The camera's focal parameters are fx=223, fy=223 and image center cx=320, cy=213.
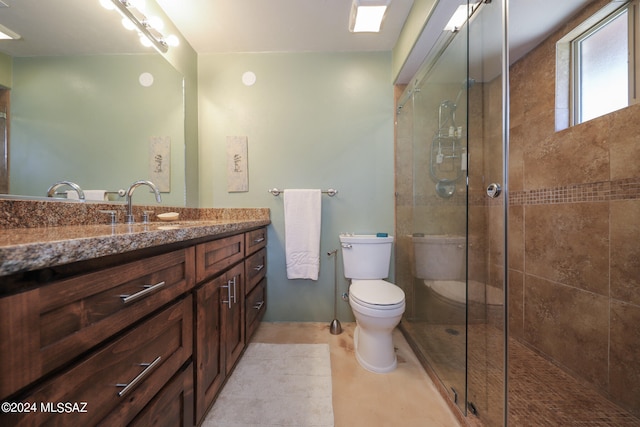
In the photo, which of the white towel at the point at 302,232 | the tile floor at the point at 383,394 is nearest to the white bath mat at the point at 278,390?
the tile floor at the point at 383,394

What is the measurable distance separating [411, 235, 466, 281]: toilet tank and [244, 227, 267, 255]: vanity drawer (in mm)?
1090

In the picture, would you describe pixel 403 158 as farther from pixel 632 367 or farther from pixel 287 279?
pixel 632 367

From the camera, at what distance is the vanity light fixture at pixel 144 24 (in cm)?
118

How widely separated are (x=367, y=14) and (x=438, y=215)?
1.30 m

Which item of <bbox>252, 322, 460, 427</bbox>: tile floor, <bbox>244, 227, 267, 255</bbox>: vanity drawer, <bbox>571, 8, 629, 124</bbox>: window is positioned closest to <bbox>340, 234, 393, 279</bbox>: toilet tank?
<bbox>252, 322, 460, 427</bbox>: tile floor

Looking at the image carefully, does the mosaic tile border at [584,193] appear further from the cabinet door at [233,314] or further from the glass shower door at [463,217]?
the cabinet door at [233,314]

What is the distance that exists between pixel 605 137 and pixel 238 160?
2187mm

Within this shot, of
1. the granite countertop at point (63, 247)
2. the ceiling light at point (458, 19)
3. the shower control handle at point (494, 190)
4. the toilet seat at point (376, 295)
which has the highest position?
the ceiling light at point (458, 19)

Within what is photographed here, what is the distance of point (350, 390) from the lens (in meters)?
1.15

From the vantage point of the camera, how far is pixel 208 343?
903 millimetres

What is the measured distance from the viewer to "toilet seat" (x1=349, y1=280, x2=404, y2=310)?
3.95ft

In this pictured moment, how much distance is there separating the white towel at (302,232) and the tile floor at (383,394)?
1.62 ft

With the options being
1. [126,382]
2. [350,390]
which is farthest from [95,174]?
[350,390]

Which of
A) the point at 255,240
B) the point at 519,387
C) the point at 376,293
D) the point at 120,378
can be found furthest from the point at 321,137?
the point at 519,387
